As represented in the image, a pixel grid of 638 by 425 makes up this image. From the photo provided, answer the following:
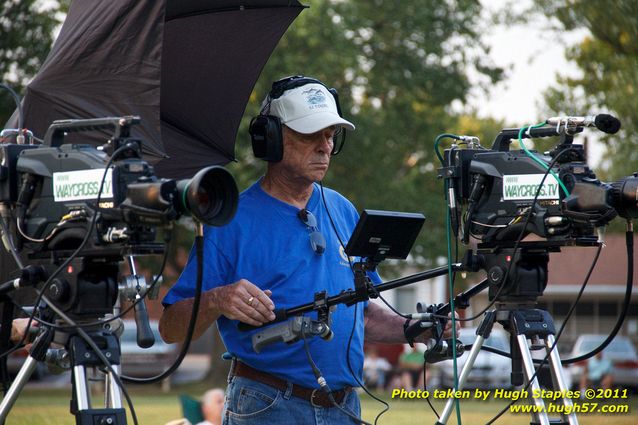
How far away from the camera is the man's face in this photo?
4156 millimetres

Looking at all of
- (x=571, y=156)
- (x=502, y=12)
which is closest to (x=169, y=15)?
(x=571, y=156)

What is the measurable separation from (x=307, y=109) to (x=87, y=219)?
1.31 metres

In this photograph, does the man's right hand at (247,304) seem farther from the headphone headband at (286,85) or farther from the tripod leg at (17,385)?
the headphone headband at (286,85)

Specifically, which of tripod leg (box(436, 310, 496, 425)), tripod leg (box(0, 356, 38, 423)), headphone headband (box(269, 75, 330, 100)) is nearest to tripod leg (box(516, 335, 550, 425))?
tripod leg (box(436, 310, 496, 425))

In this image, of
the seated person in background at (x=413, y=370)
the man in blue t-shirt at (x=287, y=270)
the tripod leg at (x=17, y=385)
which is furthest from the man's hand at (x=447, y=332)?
the seated person in background at (x=413, y=370)

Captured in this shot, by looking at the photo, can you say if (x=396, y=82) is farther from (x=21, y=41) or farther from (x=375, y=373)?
(x=21, y=41)

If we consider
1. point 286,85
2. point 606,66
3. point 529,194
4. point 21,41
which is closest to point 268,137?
point 286,85

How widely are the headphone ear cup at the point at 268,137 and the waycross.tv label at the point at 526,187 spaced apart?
94 cm

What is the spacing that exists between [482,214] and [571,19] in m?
11.7

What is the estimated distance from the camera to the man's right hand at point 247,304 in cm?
359

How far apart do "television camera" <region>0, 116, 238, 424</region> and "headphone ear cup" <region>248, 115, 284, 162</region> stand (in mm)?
907

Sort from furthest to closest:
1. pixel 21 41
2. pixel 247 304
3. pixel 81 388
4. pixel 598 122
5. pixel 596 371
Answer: pixel 596 371 → pixel 21 41 → pixel 598 122 → pixel 247 304 → pixel 81 388

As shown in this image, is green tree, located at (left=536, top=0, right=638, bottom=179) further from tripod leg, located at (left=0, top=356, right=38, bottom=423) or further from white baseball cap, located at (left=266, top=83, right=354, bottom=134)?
tripod leg, located at (left=0, top=356, right=38, bottom=423)

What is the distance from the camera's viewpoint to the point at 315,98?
4195 millimetres
